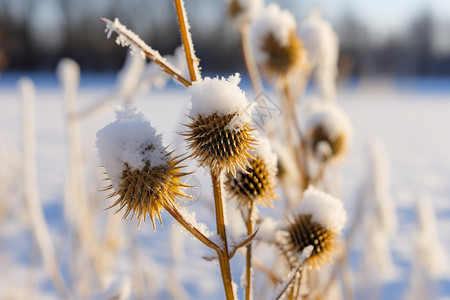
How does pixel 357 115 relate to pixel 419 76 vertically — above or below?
below

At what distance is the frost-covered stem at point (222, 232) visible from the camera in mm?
434

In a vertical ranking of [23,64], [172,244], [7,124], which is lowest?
[172,244]

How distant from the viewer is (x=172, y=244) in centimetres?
184

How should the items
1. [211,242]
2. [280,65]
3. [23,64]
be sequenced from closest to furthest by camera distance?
1. [211,242]
2. [280,65]
3. [23,64]

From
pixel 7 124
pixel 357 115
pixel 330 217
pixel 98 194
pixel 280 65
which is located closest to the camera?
pixel 330 217

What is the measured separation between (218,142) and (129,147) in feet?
0.33

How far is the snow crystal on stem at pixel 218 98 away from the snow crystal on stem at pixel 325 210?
0.26 metres

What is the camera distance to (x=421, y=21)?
32531 mm

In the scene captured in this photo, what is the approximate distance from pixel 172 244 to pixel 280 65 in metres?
1.00

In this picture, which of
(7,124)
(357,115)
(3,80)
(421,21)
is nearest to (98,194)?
(7,124)

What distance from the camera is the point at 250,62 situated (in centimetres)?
130

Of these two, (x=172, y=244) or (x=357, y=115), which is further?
(x=357, y=115)

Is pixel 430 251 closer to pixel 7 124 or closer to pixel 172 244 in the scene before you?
pixel 172 244

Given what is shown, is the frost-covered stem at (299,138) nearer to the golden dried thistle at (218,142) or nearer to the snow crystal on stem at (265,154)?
the snow crystal on stem at (265,154)
